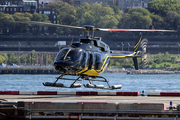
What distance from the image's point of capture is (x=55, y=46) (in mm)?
151750

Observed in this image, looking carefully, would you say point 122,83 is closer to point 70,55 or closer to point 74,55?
point 74,55

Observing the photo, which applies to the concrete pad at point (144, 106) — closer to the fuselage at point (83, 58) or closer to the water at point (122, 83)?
the fuselage at point (83, 58)

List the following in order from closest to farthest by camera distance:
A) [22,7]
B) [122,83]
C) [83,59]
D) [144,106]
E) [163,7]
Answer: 1. [144,106]
2. [83,59]
3. [122,83]
4. [163,7]
5. [22,7]

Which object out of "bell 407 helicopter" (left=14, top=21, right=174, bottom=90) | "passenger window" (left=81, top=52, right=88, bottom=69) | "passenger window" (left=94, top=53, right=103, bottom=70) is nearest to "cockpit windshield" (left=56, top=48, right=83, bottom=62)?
"bell 407 helicopter" (left=14, top=21, right=174, bottom=90)

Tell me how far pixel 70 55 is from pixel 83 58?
834mm

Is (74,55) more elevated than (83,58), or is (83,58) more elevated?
(74,55)

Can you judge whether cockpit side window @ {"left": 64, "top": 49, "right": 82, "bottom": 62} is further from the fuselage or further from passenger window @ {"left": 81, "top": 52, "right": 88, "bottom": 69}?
passenger window @ {"left": 81, "top": 52, "right": 88, "bottom": 69}

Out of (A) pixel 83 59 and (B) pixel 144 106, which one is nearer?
(B) pixel 144 106

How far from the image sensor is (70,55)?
20.9 m

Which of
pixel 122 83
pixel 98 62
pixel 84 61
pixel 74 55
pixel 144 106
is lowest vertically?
pixel 122 83

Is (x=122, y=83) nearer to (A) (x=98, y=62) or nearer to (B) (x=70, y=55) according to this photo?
(A) (x=98, y=62)

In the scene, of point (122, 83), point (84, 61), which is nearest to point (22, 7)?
point (122, 83)

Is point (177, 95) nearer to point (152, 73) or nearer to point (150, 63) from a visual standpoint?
point (152, 73)

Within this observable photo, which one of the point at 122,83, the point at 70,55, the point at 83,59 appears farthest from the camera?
the point at 122,83
